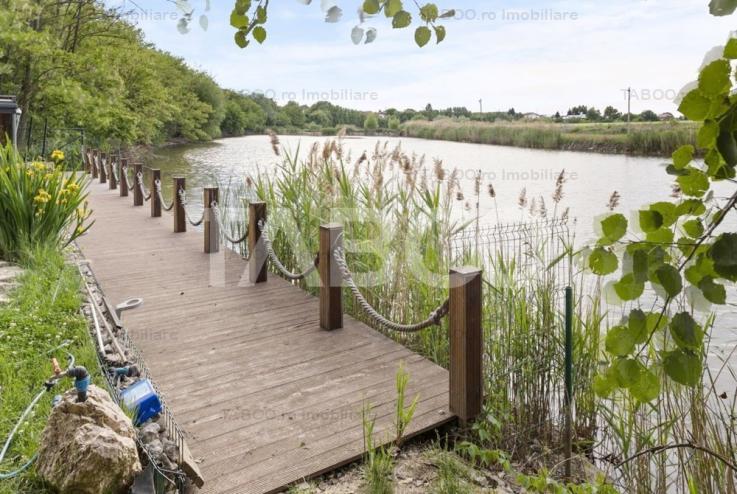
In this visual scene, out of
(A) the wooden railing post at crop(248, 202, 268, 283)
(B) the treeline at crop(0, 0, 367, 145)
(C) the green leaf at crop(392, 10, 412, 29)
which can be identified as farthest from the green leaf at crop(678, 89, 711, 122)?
(B) the treeline at crop(0, 0, 367, 145)

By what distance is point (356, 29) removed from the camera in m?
1.27

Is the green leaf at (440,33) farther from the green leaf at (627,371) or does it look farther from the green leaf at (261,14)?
the green leaf at (627,371)

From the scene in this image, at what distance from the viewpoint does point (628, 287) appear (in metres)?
0.73

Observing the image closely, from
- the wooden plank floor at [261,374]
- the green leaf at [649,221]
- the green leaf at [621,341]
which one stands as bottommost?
the wooden plank floor at [261,374]

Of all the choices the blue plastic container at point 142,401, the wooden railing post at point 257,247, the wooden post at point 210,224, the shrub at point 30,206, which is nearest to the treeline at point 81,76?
the wooden post at point 210,224

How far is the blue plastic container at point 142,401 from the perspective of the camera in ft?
9.06

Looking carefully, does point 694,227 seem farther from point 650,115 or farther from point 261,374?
point 650,115

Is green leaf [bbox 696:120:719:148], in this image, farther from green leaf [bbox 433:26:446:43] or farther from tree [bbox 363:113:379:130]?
tree [bbox 363:113:379:130]

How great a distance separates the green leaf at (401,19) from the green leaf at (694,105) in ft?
2.12

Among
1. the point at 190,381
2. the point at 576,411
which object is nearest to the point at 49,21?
the point at 190,381

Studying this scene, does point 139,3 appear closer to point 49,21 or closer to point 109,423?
point 109,423

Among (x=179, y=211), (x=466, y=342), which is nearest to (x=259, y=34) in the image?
(x=466, y=342)

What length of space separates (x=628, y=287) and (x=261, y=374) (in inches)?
130

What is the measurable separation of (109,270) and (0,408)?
4042 millimetres
